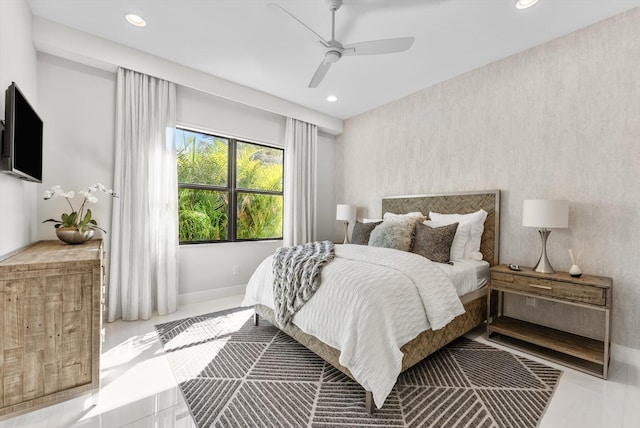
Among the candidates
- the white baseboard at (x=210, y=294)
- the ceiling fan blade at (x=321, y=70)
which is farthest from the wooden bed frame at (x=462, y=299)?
the ceiling fan blade at (x=321, y=70)

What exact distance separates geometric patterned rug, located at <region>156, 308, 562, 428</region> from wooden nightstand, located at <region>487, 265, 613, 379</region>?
21 cm

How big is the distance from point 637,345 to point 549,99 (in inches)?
85.7

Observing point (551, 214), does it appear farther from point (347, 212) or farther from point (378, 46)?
point (347, 212)

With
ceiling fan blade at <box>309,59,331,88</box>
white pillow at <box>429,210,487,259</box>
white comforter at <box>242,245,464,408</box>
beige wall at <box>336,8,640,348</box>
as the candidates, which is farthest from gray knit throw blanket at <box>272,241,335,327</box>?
beige wall at <box>336,8,640,348</box>

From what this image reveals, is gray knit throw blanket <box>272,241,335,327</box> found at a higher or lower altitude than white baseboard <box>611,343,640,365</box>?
higher

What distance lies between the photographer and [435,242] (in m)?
2.73

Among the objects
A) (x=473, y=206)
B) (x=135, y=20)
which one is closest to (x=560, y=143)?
(x=473, y=206)

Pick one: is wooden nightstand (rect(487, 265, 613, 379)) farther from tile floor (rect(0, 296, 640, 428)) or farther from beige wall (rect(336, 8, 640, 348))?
beige wall (rect(336, 8, 640, 348))

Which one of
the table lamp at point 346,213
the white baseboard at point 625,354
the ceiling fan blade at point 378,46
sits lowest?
the white baseboard at point 625,354

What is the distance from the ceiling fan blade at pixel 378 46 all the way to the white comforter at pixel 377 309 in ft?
5.41

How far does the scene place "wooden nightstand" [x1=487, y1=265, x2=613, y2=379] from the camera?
2021 mm

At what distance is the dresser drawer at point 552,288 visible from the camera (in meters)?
2.04

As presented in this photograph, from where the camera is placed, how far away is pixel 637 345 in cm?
219

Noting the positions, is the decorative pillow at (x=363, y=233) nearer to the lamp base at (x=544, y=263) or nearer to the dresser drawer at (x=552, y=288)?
the dresser drawer at (x=552, y=288)
